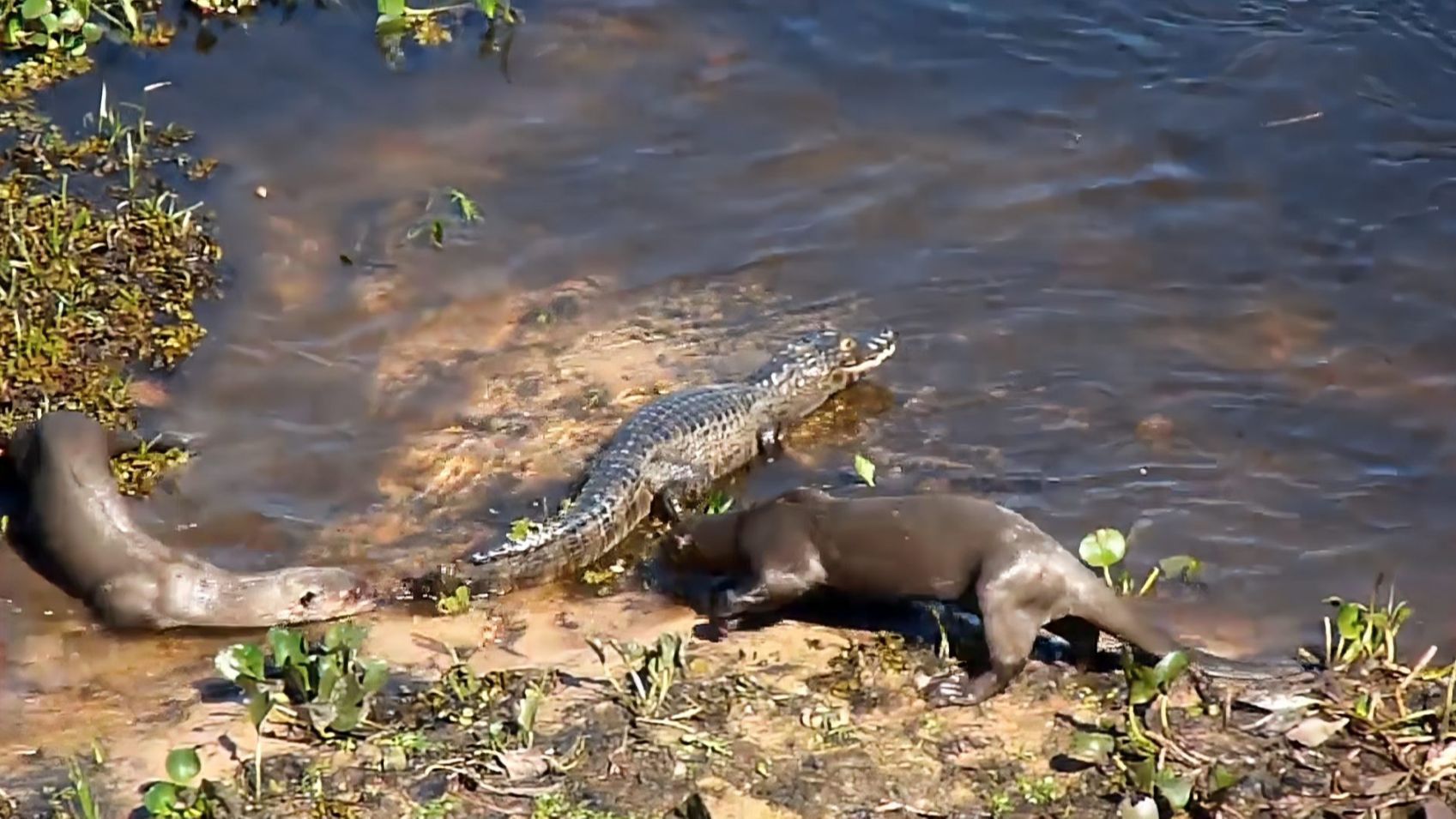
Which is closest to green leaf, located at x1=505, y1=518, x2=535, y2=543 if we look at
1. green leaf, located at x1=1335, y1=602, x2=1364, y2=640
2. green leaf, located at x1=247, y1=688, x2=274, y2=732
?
green leaf, located at x1=247, y1=688, x2=274, y2=732

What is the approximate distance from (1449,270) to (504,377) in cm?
418

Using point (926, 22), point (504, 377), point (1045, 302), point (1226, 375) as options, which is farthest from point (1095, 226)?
point (504, 377)

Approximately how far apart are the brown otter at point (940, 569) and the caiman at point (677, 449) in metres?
0.57

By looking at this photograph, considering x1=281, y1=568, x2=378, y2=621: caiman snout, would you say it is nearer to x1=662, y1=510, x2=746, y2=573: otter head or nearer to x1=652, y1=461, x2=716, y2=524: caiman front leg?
x1=662, y1=510, x2=746, y2=573: otter head

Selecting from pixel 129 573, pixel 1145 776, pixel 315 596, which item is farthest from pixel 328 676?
pixel 1145 776

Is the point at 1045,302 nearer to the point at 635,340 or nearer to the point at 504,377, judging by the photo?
the point at 635,340

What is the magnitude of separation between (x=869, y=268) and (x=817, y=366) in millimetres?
1108

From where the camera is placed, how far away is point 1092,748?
Result: 461cm

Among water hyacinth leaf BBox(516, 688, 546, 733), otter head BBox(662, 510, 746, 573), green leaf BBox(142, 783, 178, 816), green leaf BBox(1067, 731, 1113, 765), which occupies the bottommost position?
otter head BBox(662, 510, 746, 573)

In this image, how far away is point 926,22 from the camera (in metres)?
9.98

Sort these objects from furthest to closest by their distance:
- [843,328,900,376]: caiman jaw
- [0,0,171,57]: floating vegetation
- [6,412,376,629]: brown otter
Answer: [0,0,171,57]: floating vegetation < [843,328,900,376]: caiman jaw < [6,412,376,629]: brown otter

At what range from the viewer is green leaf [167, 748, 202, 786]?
431cm

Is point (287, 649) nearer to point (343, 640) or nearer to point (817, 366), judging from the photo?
point (343, 640)

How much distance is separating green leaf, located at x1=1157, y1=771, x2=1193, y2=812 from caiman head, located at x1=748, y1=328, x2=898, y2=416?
3.05 metres
